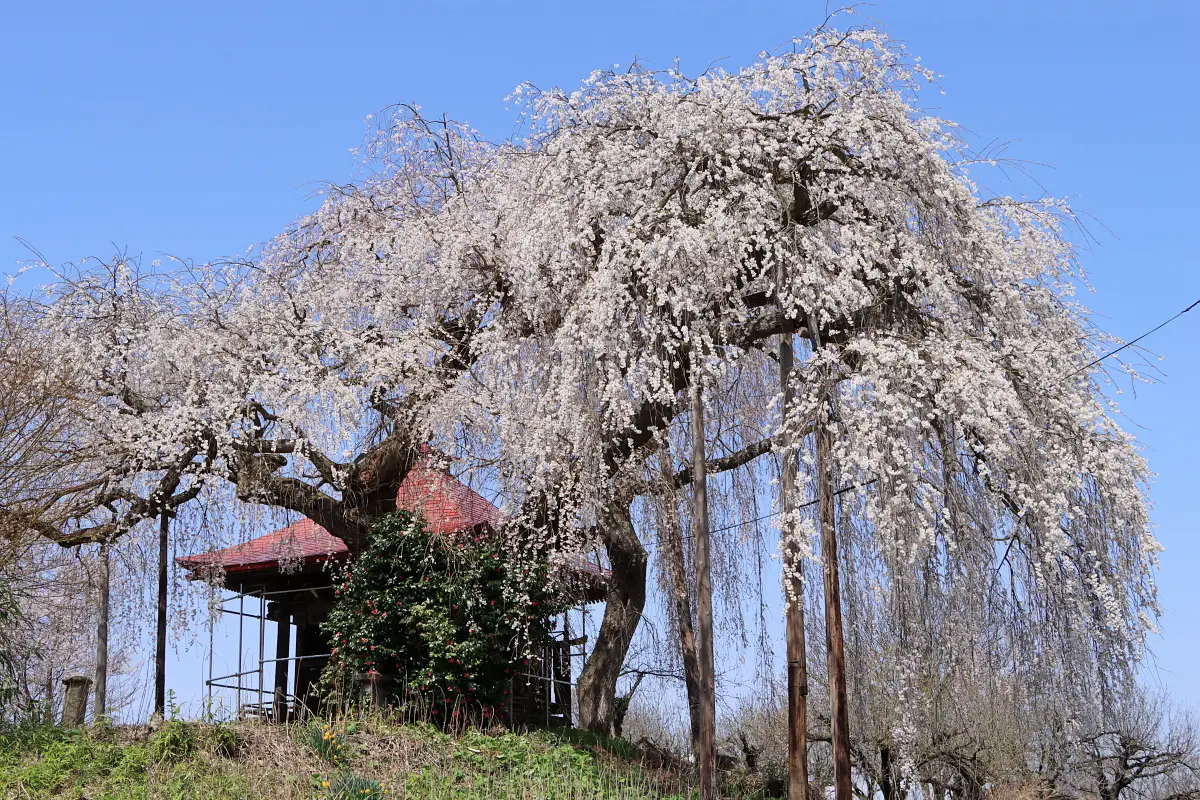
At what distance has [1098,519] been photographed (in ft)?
36.9

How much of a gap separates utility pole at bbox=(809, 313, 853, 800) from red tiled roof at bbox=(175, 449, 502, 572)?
572 cm

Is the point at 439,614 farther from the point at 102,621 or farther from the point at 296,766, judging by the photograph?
the point at 102,621

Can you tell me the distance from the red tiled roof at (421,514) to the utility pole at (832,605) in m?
5.72

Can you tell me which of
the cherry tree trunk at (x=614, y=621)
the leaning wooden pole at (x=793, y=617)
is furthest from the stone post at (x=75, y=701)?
the leaning wooden pole at (x=793, y=617)

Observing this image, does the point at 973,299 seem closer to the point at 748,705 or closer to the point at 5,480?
the point at 5,480

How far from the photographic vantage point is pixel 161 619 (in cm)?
1653

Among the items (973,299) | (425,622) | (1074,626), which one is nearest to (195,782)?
(425,622)

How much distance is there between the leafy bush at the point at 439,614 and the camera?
15.5 m

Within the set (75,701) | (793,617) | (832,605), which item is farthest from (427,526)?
(832,605)

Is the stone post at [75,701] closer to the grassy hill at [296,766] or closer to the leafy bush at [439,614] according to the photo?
the grassy hill at [296,766]

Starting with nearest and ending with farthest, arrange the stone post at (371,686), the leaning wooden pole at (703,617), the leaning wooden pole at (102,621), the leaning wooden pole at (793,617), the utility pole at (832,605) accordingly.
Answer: the leaning wooden pole at (793,617), the utility pole at (832,605), the leaning wooden pole at (703,617), the stone post at (371,686), the leaning wooden pole at (102,621)

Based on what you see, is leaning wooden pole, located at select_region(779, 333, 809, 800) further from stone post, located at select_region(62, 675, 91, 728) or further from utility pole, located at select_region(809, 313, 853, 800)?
stone post, located at select_region(62, 675, 91, 728)

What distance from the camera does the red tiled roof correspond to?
51.9ft

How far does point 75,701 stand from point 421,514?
514 centimetres
